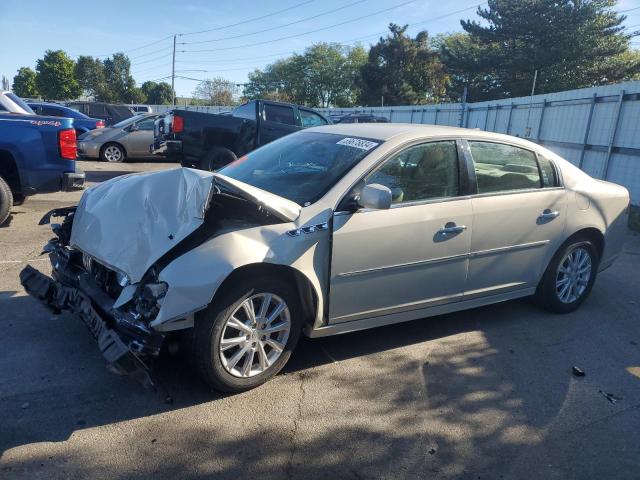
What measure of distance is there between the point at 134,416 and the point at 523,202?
3.42 m

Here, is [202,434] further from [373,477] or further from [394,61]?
[394,61]

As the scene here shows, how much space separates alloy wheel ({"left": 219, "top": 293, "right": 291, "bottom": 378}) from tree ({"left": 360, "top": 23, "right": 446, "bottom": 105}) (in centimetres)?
5886

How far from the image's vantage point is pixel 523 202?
4.54 metres

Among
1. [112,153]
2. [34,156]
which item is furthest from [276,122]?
[34,156]

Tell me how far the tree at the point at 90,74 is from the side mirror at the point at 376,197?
74.4 meters

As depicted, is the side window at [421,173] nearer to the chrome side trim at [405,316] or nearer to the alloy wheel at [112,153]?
the chrome side trim at [405,316]

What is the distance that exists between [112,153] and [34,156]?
840 cm

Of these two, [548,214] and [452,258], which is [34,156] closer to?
[452,258]

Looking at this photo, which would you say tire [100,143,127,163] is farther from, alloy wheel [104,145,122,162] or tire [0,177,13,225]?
tire [0,177,13,225]

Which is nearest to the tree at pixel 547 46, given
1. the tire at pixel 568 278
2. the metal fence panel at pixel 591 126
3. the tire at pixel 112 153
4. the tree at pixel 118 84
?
the metal fence panel at pixel 591 126

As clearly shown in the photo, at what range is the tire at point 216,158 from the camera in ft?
36.2

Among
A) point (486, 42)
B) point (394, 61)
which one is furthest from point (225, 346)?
point (394, 61)

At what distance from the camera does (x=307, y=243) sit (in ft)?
11.4

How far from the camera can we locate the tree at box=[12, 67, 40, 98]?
6159 centimetres
